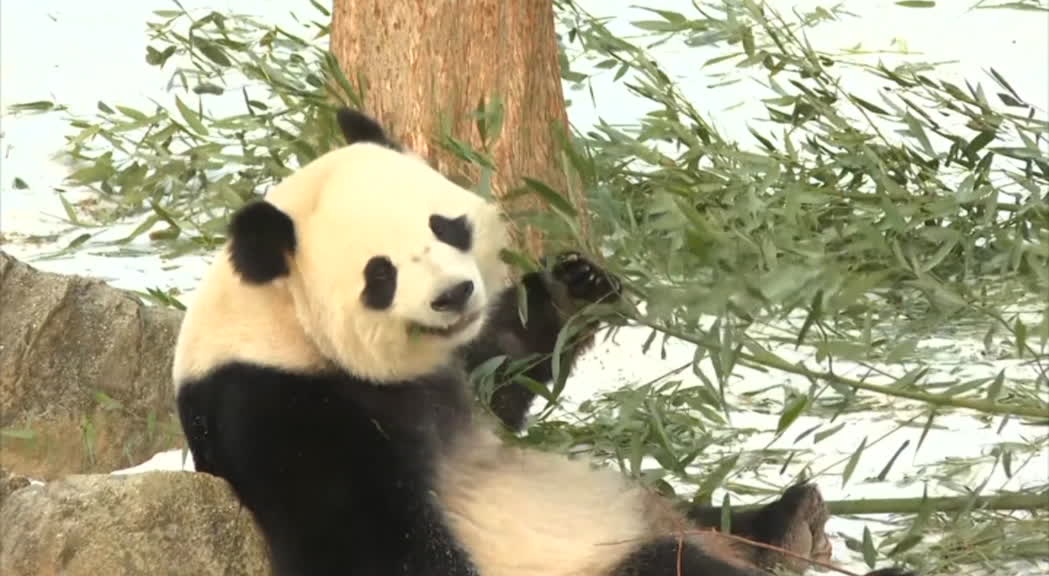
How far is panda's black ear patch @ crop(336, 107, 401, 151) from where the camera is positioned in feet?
9.74

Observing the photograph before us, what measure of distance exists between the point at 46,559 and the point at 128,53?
182 inches

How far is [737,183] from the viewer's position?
305 centimetres

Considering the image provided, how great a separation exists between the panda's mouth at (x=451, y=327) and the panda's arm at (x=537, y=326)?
0.94 ft

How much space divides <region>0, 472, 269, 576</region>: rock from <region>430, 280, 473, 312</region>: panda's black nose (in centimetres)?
58

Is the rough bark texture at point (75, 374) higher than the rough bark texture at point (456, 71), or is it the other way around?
the rough bark texture at point (456, 71)

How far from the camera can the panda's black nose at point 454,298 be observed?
2.60 meters

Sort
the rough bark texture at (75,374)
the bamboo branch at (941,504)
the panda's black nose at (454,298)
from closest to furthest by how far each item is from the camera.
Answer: the panda's black nose at (454,298) → the bamboo branch at (941,504) → the rough bark texture at (75,374)

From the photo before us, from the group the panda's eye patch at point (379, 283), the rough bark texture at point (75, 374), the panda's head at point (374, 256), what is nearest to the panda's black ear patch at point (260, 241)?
the panda's head at point (374, 256)

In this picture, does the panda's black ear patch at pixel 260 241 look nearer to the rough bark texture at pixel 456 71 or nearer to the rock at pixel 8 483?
the rough bark texture at pixel 456 71

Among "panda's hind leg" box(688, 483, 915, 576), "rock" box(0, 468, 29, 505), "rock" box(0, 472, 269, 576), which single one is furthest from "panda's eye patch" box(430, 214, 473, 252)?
"rock" box(0, 468, 29, 505)

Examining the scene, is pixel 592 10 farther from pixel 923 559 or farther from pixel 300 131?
pixel 923 559

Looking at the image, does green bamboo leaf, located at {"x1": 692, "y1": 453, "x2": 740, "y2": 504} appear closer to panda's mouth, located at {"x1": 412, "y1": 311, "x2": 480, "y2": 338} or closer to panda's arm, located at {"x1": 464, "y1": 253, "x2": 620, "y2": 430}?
panda's arm, located at {"x1": 464, "y1": 253, "x2": 620, "y2": 430}

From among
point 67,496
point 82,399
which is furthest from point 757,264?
point 82,399

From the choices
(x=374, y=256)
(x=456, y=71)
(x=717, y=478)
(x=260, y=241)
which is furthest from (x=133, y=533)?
(x=456, y=71)
